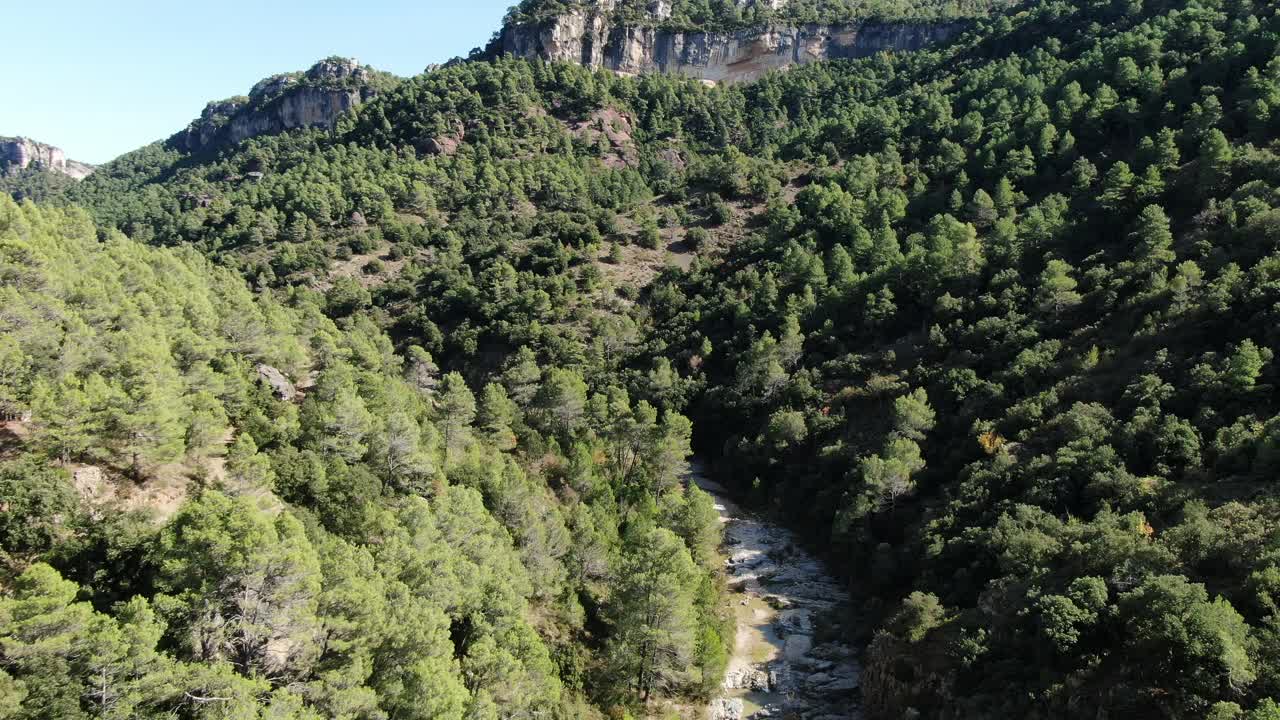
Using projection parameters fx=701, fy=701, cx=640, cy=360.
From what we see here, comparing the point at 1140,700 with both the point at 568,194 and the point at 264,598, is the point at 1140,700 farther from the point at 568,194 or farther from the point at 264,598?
the point at 568,194

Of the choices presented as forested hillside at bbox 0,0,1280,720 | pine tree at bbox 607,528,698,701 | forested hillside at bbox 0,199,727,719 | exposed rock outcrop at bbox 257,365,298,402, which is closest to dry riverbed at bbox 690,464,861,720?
forested hillside at bbox 0,0,1280,720

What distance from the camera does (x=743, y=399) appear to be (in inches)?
3049

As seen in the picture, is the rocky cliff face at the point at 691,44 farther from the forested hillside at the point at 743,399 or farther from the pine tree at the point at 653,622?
the pine tree at the point at 653,622

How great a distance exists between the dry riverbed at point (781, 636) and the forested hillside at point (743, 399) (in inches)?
93.8

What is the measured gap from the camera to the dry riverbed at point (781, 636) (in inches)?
1640

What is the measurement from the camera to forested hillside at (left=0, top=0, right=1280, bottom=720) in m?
28.9

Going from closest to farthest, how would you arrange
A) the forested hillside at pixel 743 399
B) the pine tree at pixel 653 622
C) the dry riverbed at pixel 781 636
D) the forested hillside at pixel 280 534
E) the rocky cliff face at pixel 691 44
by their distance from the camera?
the forested hillside at pixel 280 534, the forested hillside at pixel 743 399, the pine tree at pixel 653 622, the dry riverbed at pixel 781 636, the rocky cliff face at pixel 691 44

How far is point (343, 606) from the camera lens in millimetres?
26562

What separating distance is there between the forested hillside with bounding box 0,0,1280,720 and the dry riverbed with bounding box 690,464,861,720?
93.8 inches

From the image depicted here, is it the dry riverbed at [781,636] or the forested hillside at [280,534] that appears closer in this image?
the forested hillside at [280,534]

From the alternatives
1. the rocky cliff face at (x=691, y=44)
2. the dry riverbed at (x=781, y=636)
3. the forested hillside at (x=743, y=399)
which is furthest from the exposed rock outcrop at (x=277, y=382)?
the rocky cliff face at (x=691, y=44)

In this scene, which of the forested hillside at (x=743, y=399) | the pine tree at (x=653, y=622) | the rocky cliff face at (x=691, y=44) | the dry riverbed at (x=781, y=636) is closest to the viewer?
the forested hillside at (x=743, y=399)

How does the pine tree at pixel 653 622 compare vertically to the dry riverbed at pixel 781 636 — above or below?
above

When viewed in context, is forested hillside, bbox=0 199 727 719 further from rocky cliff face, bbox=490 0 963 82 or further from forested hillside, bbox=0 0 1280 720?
rocky cliff face, bbox=490 0 963 82
